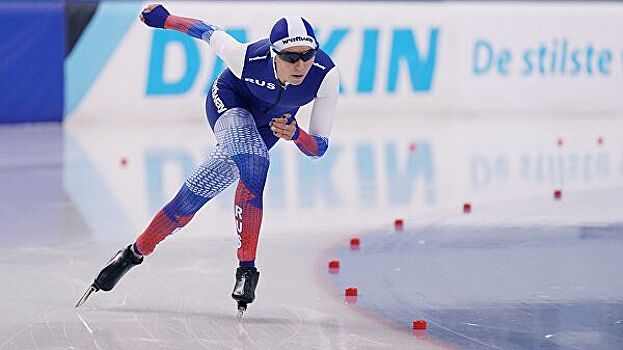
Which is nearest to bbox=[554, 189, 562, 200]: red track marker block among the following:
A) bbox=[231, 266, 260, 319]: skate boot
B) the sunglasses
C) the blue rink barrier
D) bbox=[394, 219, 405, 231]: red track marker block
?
bbox=[394, 219, 405, 231]: red track marker block

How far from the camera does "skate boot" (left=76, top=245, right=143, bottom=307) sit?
176 inches

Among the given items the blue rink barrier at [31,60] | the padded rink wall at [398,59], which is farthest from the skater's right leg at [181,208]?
the padded rink wall at [398,59]

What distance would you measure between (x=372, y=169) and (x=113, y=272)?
4.27m

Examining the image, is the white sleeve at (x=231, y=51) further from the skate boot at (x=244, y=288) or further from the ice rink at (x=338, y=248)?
the ice rink at (x=338, y=248)

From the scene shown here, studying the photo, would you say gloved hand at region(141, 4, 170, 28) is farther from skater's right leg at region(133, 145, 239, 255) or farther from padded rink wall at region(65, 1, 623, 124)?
padded rink wall at region(65, 1, 623, 124)

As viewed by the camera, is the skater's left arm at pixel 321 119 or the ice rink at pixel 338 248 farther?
the skater's left arm at pixel 321 119

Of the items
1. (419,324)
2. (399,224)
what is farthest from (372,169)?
(419,324)

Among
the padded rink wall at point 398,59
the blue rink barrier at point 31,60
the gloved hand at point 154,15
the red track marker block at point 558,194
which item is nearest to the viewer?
the gloved hand at point 154,15

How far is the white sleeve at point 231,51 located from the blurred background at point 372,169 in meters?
0.97

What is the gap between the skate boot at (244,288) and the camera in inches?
166

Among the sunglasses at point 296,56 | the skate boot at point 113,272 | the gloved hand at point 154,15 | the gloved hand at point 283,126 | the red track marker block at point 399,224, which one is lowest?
the skate boot at point 113,272

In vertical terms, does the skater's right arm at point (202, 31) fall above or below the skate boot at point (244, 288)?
above

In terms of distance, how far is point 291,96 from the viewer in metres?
4.32

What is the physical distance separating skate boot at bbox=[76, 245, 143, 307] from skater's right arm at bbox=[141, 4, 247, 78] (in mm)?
843
